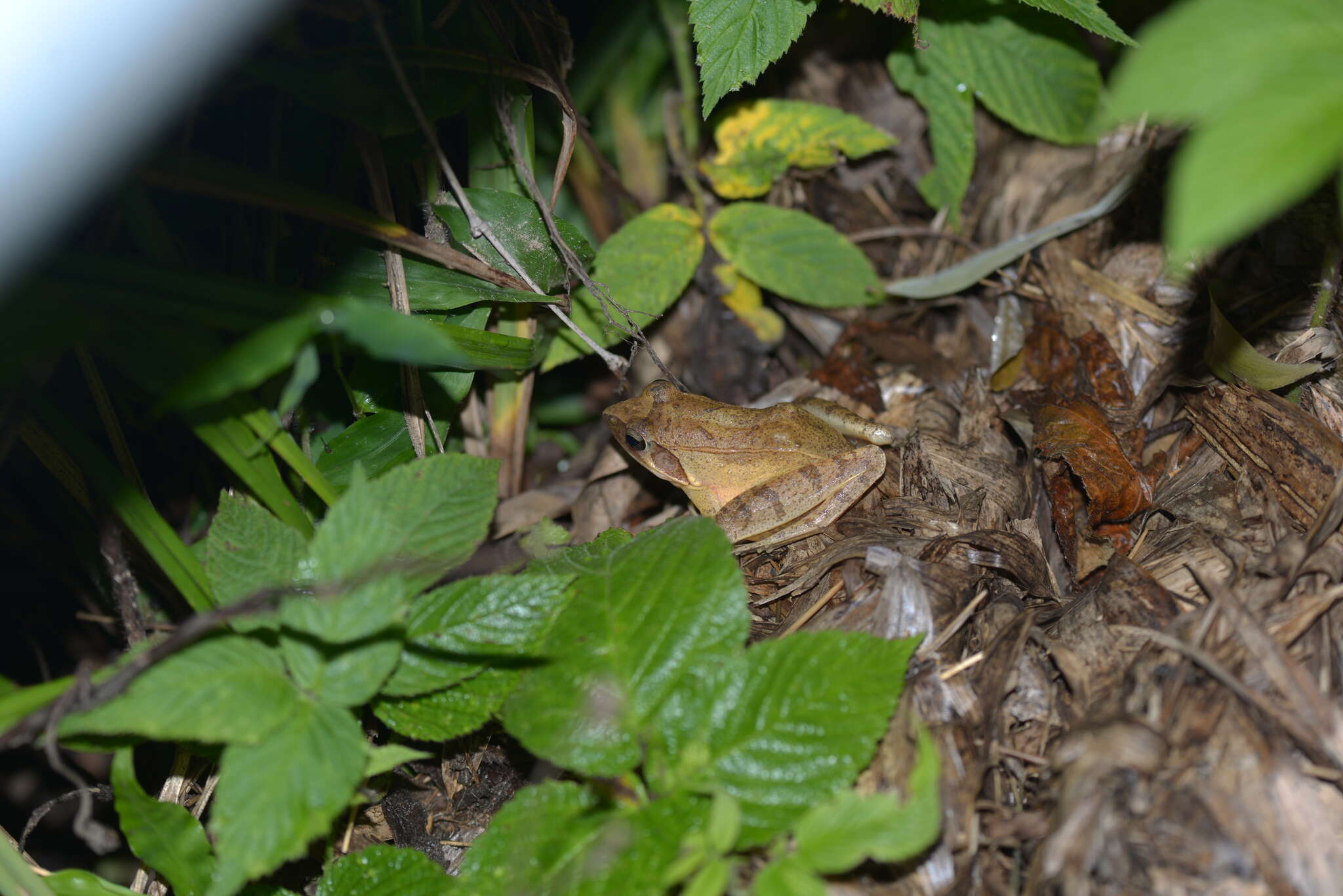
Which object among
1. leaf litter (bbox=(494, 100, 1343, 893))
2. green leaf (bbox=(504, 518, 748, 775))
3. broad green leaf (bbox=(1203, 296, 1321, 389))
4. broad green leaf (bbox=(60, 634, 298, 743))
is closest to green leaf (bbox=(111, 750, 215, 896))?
broad green leaf (bbox=(60, 634, 298, 743))

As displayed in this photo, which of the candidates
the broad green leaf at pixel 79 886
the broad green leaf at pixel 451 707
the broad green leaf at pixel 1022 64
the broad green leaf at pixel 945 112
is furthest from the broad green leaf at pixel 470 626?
the broad green leaf at pixel 1022 64

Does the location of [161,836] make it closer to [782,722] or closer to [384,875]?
[384,875]

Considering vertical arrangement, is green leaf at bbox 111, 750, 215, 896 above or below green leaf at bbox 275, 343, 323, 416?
below

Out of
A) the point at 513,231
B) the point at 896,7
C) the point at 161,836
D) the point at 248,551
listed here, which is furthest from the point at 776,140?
the point at 161,836

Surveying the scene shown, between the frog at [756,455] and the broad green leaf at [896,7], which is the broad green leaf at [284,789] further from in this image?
the broad green leaf at [896,7]

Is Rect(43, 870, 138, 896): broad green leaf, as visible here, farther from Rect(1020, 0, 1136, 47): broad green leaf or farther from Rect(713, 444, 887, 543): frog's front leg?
Rect(1020, 0, 1136, 47): broad green leaf

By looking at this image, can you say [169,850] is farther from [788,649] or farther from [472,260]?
[472,260]
